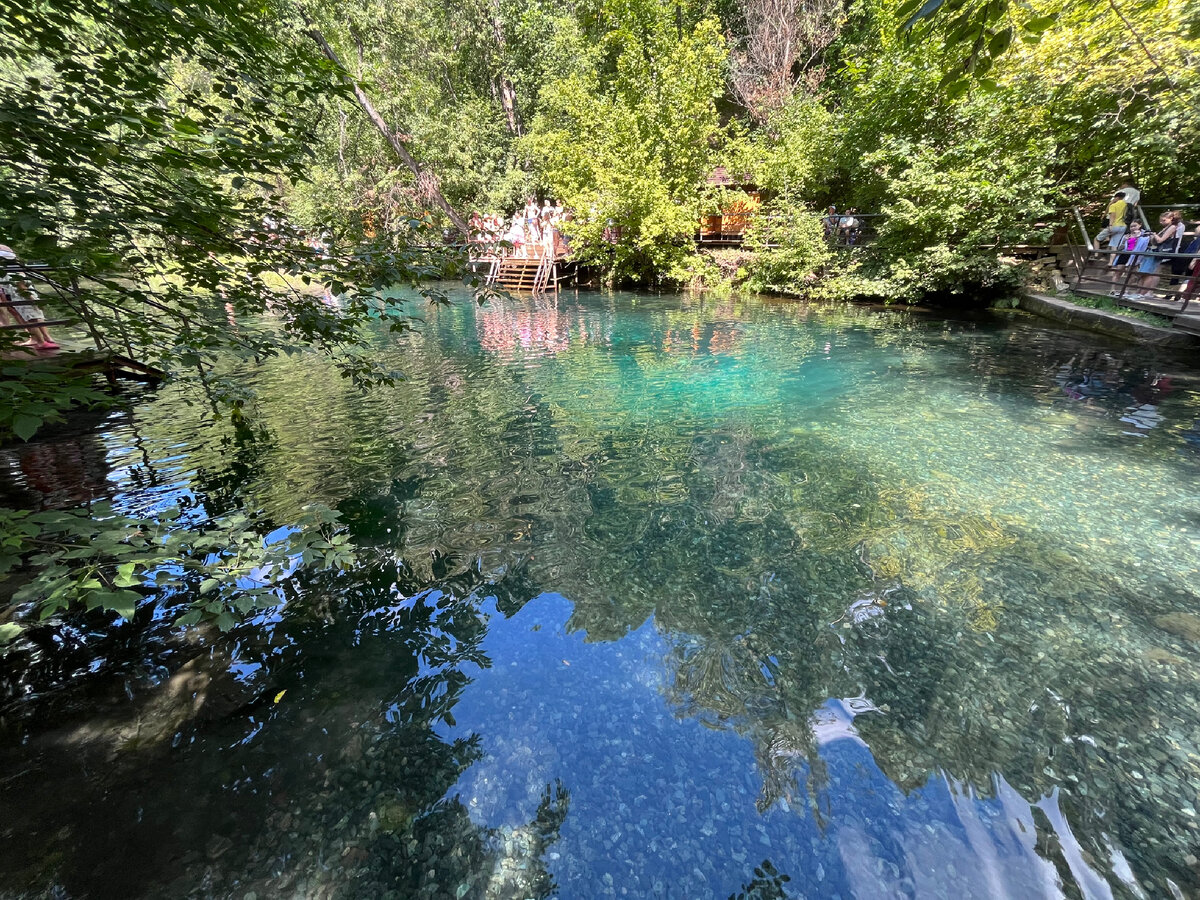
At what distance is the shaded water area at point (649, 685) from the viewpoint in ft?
7.41

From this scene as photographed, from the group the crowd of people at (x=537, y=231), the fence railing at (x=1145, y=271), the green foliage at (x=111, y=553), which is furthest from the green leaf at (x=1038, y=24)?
the crowd of people at (x=537, y=231)

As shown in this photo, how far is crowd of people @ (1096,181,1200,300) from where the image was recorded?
1022cm

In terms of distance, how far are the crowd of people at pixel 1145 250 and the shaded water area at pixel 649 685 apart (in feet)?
21.5

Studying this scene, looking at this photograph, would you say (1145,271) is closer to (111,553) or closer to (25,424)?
(111,553)

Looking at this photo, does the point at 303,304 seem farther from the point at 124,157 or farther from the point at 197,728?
the point at 197,728

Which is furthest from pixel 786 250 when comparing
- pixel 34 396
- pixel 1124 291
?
pixel 34 396

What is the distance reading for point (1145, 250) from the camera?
35.8 feet

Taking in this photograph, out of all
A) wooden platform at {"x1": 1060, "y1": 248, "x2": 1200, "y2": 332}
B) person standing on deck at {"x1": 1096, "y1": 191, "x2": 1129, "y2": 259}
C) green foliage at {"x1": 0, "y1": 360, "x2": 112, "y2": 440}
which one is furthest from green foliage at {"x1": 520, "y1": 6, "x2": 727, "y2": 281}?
green foliage at {"x1": 0, "y1": 360, "x2": 112, "y2": 440}

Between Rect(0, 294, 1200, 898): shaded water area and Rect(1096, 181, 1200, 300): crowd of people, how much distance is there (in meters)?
6.54

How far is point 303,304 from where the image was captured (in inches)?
143

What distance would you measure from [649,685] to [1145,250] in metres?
14.9

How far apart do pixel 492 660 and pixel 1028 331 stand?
14.8 m

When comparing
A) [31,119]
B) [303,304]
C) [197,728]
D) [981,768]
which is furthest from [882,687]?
[31,119]

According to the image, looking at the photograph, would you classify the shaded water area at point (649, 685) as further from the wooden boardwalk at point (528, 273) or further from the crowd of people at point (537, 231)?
the crowd of people at point (537, 231)
